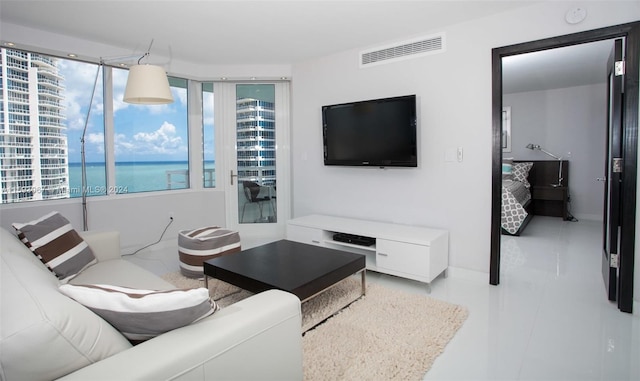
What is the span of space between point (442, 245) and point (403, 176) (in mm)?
845

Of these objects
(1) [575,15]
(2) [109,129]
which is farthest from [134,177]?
(1) [575,15]

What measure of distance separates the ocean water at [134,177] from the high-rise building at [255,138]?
49 centimetres

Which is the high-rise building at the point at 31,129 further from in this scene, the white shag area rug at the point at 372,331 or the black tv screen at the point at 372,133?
the black tv screen at the point at 372,133

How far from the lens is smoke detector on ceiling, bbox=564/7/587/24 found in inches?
107

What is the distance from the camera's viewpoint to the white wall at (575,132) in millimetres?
6129

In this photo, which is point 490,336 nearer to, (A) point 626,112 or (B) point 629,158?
(B) point 629,158

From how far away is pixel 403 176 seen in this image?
378 cm

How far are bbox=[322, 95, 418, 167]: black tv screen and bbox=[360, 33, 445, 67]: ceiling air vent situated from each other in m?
0.48

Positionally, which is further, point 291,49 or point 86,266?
point 291,49

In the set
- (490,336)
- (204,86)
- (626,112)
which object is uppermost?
(204,86)

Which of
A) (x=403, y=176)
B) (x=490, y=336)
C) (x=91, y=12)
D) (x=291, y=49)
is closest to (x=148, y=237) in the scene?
(x=91, y=12)

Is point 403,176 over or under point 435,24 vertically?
under

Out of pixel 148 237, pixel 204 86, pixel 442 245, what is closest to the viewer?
pixel 442 245

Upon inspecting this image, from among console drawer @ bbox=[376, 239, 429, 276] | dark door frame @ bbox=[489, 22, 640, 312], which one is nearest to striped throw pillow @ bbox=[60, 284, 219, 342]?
console drawer @ bbox=[376, 239, 429, 276]
